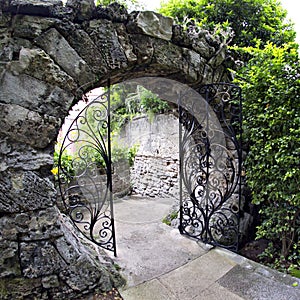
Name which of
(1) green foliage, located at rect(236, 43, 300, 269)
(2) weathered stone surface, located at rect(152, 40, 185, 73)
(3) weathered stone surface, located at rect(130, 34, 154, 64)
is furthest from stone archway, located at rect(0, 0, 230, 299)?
(1) green foliage, located at rect(236, 43, 300, 269)

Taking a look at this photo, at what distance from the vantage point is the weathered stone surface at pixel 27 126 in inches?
53.6

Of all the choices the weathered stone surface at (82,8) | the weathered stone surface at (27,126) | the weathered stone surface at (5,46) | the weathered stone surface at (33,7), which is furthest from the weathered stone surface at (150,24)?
the weathered stone surface at (27,126)

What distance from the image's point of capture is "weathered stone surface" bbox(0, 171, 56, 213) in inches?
54.1

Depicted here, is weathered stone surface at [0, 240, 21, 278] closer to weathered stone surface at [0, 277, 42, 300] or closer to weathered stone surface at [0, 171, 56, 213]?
weathered stone surface at [0, 277, 42, 300]

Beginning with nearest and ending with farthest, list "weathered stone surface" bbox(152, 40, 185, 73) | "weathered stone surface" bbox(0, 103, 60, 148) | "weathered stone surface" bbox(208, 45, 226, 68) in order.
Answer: "weathered stone surface" bbox(0, 103, 60, 148) → "weathered stone surface" bbox(152, 40, 185, 73) → "weathered stone surface" bbox(208, 45, 226, 68)

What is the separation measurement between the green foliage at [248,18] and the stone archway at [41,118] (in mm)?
2057

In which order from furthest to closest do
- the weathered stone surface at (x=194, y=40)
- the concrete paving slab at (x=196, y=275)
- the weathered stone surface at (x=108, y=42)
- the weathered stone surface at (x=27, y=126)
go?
the weathered stone surface at (x=194, y=40) → the concrete paving slab at (x=196, y=275) → the weathered stone surface at (x=108, y=42) → the weathered stone surface at (x=27, y=126)

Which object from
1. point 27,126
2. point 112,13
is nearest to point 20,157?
point 27,126

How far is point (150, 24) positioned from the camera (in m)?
1.82

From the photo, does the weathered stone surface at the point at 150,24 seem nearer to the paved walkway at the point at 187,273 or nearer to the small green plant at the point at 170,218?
the paved walkway at the point at 187,273

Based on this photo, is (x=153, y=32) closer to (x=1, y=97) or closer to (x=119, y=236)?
(x=1, y=97)

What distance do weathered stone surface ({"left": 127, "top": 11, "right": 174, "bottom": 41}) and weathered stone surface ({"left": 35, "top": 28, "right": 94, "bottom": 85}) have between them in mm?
529

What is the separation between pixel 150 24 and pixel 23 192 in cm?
162

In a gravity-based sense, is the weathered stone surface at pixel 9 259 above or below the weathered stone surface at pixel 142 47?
below
